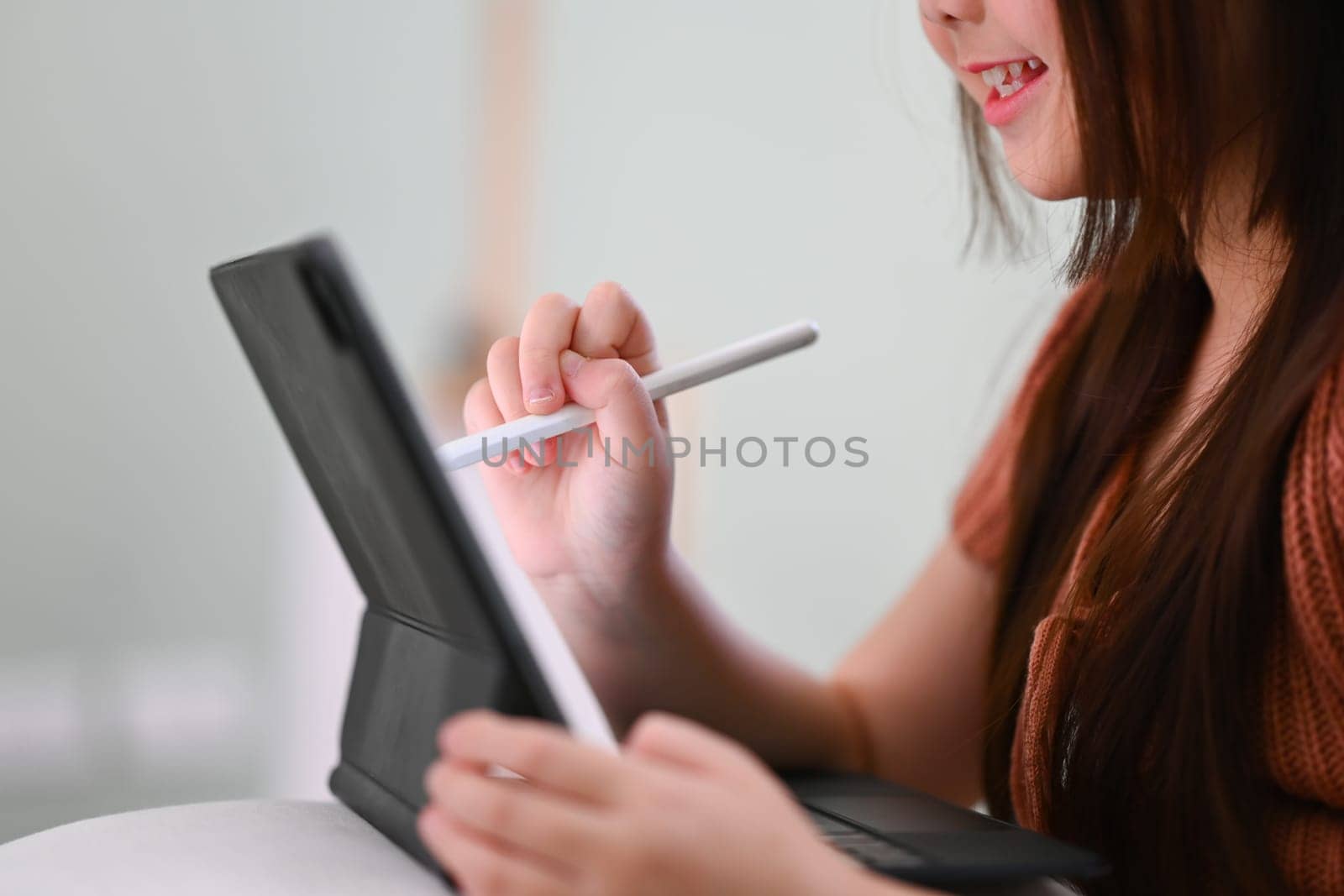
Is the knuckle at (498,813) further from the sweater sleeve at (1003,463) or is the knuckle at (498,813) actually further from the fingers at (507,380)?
the sweater sleeve at (1003,463)

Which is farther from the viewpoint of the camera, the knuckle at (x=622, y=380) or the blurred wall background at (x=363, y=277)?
the blurred wall background at (x=363, y=277)

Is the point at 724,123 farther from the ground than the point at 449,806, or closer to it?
farther from the ground

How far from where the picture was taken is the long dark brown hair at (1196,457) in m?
0.40

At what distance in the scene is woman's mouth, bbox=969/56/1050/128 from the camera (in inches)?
19.3

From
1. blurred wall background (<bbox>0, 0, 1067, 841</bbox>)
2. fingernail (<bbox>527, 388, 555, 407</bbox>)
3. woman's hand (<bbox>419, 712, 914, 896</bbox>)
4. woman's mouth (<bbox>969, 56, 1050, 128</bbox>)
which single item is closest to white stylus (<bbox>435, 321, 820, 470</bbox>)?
fingernail (<bbox>527, 388, 555, 407</bbox>)

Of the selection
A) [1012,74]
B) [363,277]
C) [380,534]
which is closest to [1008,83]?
[1012,74]

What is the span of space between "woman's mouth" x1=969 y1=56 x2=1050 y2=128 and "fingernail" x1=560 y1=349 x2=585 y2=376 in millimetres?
183

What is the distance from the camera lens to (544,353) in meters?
0.49

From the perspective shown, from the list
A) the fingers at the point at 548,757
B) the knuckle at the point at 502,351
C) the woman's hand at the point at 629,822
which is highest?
the knuckle at the point at 502,351

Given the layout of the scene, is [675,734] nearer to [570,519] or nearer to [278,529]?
[570,519]

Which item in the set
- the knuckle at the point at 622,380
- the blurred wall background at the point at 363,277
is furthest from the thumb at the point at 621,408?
the blurred wall background at the point at 363,277

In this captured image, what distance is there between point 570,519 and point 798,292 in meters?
0.90

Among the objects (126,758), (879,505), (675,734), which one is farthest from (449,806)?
(126,758)

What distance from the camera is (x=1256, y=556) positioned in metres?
0.39
